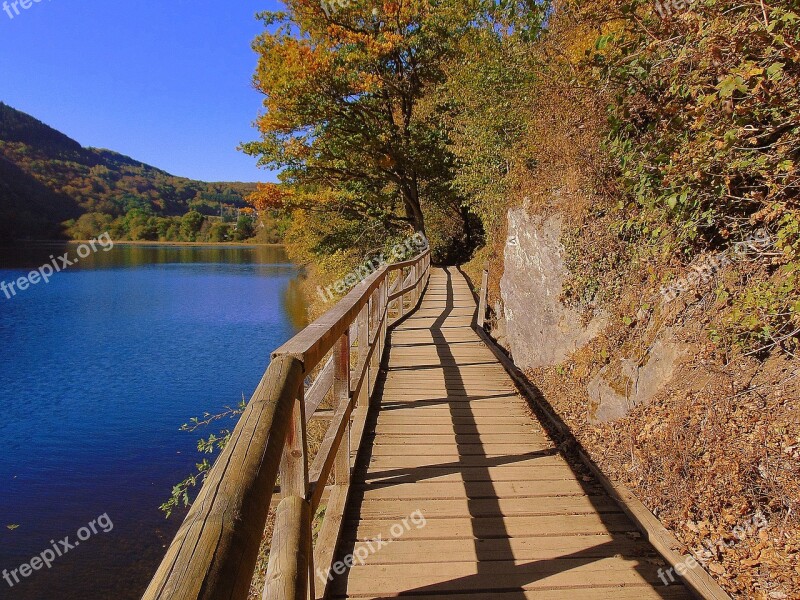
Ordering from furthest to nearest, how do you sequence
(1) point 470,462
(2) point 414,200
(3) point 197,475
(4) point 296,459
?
(2) point 414,200
(3) point 197,475
(1) point 470,462
(4) point 296,459

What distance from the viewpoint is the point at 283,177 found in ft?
62.0

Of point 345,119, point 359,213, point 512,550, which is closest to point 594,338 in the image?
point 512,550

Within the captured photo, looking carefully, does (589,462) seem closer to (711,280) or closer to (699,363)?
(699,363)

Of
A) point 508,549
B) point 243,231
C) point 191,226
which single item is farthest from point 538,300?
point 191,226

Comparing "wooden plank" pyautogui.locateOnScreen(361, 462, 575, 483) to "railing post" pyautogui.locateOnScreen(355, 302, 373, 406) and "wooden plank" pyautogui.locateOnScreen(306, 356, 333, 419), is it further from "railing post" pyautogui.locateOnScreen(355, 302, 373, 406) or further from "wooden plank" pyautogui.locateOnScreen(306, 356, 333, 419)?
"wooden plank" pyautogui.locateOnScreen(306, 356, 333, 419)

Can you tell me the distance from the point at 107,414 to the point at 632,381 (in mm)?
12834

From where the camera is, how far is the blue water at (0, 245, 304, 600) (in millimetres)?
8156

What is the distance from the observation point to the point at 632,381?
4512 mm

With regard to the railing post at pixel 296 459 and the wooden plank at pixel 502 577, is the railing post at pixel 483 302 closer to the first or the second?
the wooden plank at pixel 502 577

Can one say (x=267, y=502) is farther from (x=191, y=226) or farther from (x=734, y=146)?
(x=191, y=226)

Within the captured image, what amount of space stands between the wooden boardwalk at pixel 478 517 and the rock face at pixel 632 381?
2.15ft

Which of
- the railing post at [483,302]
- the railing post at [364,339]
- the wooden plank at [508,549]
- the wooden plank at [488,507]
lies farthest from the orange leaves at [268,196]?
the wooden plank at [508,549]

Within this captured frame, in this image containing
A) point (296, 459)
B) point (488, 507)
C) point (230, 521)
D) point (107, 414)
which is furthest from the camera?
point (107, 414)

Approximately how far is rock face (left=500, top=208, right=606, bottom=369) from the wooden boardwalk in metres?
1.26
